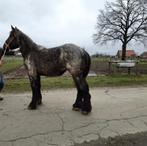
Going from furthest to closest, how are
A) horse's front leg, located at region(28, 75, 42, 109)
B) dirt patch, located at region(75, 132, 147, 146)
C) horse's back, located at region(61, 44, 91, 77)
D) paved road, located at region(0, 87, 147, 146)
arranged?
horse's front leg, located at region(28, 75, 42, 109) < horse's back, located at region(61, 44, 91, 77) < paved road, located at region(0, 87, 147, 146) < dirt patch, located at region(75, 132, 147, 146)

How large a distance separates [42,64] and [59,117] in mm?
1372

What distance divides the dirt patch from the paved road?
14cm

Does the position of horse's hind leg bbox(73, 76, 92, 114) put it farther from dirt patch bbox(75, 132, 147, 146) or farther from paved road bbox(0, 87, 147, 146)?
dirt patch bbox(75, 132, 147, 146)

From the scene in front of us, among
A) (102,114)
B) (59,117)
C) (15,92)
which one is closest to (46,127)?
(59,117)

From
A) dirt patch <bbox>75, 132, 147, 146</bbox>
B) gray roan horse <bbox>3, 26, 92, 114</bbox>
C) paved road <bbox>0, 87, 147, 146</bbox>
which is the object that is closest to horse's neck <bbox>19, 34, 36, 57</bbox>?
gray roan horse <bbox>3, 26, 92, 114</bbox>

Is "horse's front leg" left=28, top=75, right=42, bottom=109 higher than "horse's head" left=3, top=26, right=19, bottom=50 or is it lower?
lower

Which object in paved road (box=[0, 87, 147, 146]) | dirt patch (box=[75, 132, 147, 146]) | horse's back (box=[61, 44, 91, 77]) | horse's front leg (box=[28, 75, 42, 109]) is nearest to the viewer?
dirt patch (box=[75, 132, 147, 146])

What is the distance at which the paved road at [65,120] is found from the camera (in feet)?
15.6

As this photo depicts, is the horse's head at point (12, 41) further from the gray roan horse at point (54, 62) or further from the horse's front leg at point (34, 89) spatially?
the horse's front leg at point (34, 89)

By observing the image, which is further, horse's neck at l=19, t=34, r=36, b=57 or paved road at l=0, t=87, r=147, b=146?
horse's neck at l=19, t=34, r=36, b=57

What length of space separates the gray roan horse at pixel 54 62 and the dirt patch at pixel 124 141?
4.72 ft

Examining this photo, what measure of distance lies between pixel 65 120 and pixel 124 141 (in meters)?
→ 1.52

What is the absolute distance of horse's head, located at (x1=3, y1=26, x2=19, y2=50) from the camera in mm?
6539

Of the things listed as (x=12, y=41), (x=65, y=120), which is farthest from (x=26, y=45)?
(x=65, y=120)
